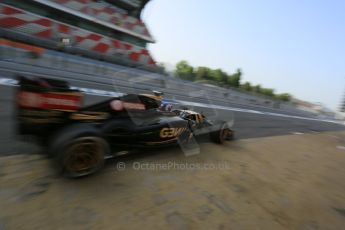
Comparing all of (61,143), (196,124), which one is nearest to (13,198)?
(61,143)

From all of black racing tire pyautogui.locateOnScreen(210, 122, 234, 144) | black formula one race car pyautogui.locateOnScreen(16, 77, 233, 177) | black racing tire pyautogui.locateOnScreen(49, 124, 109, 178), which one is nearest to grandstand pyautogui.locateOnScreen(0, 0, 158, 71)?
black racing tire pyautogui.locateOnScreen(210, 122, 234, 144)

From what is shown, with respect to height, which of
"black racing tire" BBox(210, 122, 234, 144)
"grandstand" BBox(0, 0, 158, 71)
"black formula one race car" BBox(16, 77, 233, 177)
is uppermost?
"grandstand" BBox(0, 0, 158, 71)

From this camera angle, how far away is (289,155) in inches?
227

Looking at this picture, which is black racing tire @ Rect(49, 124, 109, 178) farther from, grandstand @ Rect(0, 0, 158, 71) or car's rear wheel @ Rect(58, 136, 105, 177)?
grandstand @ Rect(0, 0, 158, 71)

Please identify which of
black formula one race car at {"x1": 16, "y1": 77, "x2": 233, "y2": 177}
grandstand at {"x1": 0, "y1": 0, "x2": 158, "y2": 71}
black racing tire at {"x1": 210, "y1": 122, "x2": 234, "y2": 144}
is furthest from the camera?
grandstand at {"x1": 0, "y1": 0, "x2": 158, "y2": 71}

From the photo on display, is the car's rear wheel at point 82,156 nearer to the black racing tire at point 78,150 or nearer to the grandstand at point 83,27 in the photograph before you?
the black racing tire at point 78,150

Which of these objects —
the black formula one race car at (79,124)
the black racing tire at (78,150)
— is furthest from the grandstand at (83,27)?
the black racing tire at (78,150)

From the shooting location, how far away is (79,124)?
2.95 meters

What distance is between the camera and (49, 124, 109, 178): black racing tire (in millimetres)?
2672

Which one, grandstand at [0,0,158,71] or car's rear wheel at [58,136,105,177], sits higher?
grandstand at [0,0,158,71]

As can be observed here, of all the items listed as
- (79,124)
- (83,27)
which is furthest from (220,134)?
(83,27)

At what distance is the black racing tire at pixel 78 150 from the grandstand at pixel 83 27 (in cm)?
1203

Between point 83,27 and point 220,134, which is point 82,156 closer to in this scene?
point 220,134

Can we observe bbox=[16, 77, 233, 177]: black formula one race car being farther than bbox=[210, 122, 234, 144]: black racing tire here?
Answer: No
